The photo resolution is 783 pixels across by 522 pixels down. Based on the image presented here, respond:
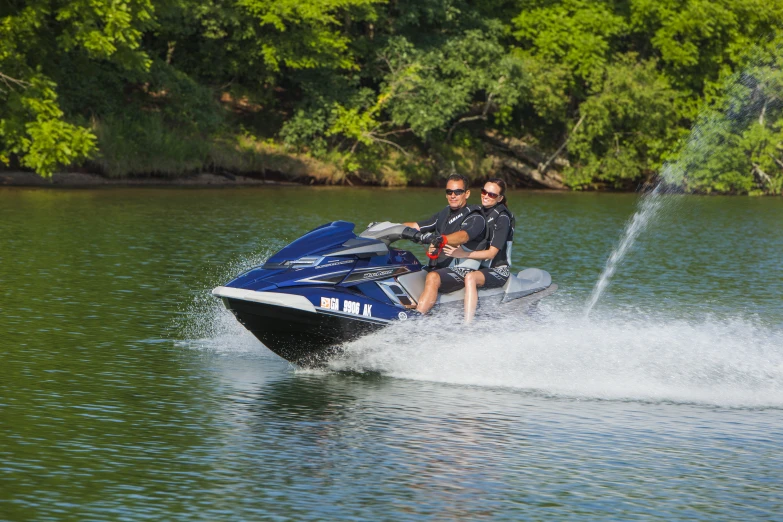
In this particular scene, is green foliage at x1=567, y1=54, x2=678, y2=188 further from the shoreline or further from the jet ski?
the jet ski

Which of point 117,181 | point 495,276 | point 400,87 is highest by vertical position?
point 400,87

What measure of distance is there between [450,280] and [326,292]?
107 cm

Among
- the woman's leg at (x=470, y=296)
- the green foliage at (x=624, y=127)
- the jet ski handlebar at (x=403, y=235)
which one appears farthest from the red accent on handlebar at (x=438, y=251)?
the green foliage at (x=624, y=127)

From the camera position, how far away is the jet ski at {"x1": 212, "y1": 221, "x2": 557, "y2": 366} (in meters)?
9.45

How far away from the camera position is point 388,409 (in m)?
8.92

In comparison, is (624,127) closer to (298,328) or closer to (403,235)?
(403,235)

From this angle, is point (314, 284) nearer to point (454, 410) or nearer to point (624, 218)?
point (454, 410)

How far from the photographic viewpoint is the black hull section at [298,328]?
Answer: 9.47 meters

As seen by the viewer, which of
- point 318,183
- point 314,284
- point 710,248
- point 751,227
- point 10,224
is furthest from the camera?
point 318,183

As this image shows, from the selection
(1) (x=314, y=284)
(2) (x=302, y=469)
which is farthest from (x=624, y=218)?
(2) (x=302, y=469)

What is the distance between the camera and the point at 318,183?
136 ft

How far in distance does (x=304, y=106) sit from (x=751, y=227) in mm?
17162

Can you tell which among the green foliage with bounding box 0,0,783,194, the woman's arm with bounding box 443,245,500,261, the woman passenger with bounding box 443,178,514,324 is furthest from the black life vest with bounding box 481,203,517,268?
the green foliage with bounding box 0,0,783,194

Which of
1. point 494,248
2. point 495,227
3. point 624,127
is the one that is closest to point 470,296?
point 494,248
